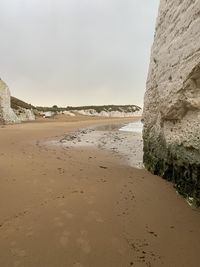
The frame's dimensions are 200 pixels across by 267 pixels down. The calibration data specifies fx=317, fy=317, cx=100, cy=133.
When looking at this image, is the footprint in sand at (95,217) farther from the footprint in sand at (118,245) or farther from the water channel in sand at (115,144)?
the water channel in sand at (115,144)

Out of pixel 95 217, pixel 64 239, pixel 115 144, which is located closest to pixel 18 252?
pixel 64 239

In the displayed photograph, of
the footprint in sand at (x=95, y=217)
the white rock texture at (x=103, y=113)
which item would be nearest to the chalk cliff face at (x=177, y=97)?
the footprint in sand at (x=95, y=217)

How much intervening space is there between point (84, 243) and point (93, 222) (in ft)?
1.66

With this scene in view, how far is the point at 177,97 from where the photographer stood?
507 cm

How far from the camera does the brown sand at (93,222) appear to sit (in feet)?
9.85

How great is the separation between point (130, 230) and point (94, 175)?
2.54 metres

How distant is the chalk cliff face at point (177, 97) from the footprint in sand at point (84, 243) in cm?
170

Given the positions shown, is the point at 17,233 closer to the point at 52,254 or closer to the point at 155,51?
the point at 52,254

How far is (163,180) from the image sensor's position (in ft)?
19.0

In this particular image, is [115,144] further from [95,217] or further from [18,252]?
[18,252]

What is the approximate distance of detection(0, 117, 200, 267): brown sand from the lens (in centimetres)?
300

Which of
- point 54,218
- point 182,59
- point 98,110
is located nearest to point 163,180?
point 182,59

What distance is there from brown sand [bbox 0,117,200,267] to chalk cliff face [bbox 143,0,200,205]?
432mm

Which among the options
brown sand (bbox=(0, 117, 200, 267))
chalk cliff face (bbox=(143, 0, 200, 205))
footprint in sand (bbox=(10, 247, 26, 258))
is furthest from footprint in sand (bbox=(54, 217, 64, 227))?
chalk cliff face (bbox=(143, 0, 200, 205))
